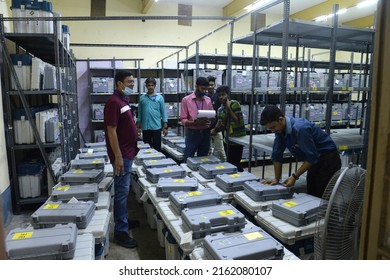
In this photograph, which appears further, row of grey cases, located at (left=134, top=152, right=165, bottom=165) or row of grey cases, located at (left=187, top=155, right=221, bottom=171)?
row of grey cases, located at (left=134, top=152, right=165, bottom=165)

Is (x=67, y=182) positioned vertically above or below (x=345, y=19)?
below

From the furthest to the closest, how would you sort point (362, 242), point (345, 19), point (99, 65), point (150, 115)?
point (345, 19)
point (99, 65)
point (150, 115)
point (362, 242)

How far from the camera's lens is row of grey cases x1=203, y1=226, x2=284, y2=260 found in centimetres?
172

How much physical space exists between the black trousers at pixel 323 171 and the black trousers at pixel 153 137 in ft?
10.3

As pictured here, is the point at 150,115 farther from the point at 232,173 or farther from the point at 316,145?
the point at 316,145

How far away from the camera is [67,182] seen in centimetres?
323

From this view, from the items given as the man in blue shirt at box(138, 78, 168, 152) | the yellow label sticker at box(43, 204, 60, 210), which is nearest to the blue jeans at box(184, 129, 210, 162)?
the man in blue shirt at box(138, 78, 168, 152)

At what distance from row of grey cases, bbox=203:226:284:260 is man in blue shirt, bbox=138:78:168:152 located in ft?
12.1

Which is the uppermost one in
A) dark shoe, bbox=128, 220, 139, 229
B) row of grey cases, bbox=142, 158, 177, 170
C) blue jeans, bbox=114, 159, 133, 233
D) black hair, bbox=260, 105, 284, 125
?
black hair, bbox=260, 105, 284, 125

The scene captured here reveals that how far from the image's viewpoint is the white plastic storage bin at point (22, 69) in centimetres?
405

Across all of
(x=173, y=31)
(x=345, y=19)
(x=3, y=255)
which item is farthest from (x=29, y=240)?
(x=345, y=19)

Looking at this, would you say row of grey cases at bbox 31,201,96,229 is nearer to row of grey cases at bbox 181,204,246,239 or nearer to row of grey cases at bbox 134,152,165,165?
Result: row of grey cases at bbox 181,204,246,239

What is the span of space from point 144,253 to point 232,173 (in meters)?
1.32

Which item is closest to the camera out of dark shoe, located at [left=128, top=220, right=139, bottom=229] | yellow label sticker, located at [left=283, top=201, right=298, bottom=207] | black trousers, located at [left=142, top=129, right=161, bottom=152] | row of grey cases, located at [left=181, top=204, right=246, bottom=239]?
row of grey cases, located at [left=181, top=204, right=246, bottom=239]
